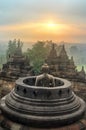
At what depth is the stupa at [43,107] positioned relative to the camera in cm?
750

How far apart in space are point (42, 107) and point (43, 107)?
3cm

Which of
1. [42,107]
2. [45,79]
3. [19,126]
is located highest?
[45,79]

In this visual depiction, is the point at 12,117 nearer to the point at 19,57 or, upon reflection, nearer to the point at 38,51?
the point at 19,57

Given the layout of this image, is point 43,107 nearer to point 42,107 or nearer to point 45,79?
point 42,107

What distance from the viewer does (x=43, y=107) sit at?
759 centimetres

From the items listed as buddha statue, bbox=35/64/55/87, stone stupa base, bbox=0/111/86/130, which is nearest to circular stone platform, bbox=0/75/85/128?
stone stupa base, bbox=0/111/86/130

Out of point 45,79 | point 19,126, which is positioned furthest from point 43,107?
point 45,79

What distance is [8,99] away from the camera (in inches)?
332

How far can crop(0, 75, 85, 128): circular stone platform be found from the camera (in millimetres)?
7492

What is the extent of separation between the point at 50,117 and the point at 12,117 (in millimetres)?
1283

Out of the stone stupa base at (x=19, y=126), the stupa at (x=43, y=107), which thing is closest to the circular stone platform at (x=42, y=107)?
the stupa at (x=43, y=107)

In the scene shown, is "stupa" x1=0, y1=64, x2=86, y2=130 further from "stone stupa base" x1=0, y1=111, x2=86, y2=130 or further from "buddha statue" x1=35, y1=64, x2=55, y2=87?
"buddha statue" x1=35, y1=64, x2=55, y2=87

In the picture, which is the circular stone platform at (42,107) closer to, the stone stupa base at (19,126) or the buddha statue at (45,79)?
the stone stupa base at (19,126)

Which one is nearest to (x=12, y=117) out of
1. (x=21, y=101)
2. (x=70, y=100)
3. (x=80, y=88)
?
(x=21, y=101)
